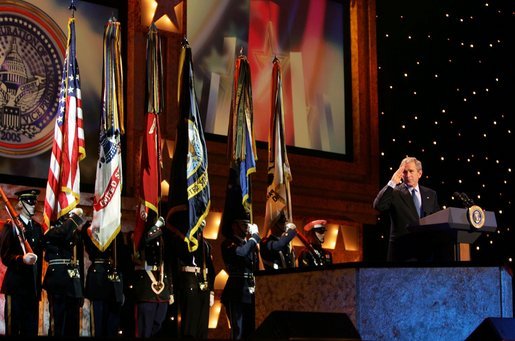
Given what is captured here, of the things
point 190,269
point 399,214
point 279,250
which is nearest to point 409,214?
point 399,214

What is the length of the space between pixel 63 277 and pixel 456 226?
2906 mm

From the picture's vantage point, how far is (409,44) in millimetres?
10219

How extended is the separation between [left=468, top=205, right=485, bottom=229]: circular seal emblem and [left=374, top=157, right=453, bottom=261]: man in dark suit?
0.19 metres

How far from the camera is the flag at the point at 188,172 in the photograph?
7.21 m

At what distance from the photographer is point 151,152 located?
7395mm

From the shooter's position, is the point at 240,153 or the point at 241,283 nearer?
the point at 241,283

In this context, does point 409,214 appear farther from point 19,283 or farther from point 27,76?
point 27,76

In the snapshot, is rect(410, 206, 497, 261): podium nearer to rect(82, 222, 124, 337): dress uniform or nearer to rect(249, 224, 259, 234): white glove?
rect(249, 224, 259, 234): white glove

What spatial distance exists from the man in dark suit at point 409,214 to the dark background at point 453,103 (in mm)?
3491

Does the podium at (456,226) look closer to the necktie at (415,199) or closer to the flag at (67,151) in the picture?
the necktie at (415,199)

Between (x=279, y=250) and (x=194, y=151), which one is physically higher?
(x=194, y=151)

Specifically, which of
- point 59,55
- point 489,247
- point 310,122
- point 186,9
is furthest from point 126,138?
point 489,247

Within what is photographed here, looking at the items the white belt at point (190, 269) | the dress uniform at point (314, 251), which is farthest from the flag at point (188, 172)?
the dress uniform at point (314, 251)

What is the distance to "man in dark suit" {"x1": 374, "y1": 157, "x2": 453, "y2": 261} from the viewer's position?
5781 mm
